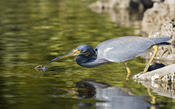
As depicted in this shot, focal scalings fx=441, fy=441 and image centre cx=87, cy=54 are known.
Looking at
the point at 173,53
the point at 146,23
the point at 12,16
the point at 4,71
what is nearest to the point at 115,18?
the point at 146,23

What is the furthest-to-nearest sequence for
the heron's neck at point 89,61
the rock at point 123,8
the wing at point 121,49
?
1. the rock at point 123,8
2. the heron's neck at point 89,61
3. the wing at point 121,49

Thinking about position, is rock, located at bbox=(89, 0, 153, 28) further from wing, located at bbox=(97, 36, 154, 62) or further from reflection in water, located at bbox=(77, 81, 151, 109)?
reflection in water, located at bbox=(77, 81, 151, 109)

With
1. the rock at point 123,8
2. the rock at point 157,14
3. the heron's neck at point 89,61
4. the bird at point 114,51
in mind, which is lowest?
the rock at point 123,8

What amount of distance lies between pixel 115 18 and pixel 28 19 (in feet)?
15.0

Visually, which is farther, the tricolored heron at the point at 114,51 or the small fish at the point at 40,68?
the small fish at the point at 40,68

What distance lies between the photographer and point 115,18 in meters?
23.4

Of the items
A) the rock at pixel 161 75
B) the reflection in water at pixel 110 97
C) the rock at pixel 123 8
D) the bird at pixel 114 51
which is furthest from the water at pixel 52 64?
the rock at pixel 123 8

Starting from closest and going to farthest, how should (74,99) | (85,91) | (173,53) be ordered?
(74,99), (85,91), (173,53)

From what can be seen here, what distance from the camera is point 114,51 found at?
33.0ft

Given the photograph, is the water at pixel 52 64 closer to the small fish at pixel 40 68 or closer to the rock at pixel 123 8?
the small fish at pixel 40 68

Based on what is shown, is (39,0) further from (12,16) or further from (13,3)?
(12,16)

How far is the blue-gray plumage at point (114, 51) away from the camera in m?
10.1

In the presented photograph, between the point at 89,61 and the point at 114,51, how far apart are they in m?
0.66

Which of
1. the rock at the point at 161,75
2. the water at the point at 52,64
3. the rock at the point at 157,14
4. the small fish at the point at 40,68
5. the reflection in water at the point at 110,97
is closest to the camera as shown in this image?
the reflection in water at the point at 110,97
